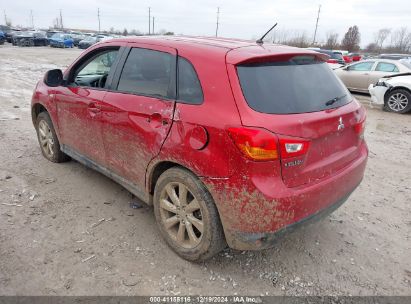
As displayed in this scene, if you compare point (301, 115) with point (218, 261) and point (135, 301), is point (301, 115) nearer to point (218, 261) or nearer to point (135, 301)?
point (218, 261)

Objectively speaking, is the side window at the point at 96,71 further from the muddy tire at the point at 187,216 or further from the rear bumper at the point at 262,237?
the rear bumper at the point at 262,237

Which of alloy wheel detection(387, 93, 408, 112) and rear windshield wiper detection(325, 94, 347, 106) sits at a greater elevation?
rear windshield wiper detection(325, 94, 347, 106)

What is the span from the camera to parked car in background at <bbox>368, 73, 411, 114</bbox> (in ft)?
30.3

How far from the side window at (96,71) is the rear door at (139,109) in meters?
0.27

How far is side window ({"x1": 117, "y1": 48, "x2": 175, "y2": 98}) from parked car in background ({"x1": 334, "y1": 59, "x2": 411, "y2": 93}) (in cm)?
999

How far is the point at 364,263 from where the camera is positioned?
2838 mm

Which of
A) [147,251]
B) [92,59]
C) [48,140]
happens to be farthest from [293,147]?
[48,140]

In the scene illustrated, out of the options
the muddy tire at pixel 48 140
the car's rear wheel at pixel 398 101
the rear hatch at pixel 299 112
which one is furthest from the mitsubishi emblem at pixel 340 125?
the car's rear wheel at pixel 398 101

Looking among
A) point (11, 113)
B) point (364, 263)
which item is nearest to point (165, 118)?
point (364, 263)

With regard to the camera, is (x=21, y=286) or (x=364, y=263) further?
(x=364, y=263)

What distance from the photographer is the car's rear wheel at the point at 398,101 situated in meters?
9.23

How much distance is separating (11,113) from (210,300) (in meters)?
6.84

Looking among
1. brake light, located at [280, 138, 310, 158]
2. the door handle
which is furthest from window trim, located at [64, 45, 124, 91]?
brake light, located at [280, 138, 310, 158]

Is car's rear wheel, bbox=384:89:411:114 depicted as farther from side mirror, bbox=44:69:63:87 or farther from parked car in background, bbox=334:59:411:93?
side mirror, bbox=44:69:63:87
